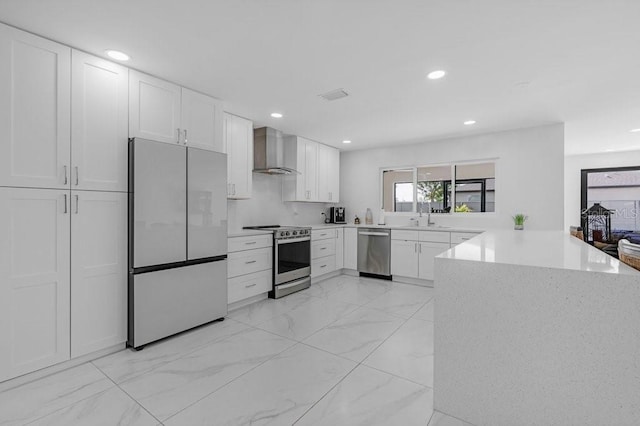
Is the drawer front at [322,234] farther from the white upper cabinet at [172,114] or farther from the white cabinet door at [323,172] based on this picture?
the white upper cabinet at [172,114]

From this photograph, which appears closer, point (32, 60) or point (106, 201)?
point (32, 60)

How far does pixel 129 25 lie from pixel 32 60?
76 cm

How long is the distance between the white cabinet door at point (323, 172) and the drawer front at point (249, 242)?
1771 millimetres

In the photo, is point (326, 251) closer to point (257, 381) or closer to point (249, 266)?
point (249, 266)

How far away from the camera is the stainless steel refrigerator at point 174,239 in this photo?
2490 millimetres

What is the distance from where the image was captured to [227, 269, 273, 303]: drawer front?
11.2 feet

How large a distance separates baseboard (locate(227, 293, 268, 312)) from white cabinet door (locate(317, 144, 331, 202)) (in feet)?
7.12

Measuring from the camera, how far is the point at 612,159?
20.5 ft

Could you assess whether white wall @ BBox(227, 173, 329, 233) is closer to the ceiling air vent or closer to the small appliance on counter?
the small appliance on counter

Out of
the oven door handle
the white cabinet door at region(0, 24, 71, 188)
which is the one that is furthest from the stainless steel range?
the white cabinet door at region(0, 24, 71, 188)

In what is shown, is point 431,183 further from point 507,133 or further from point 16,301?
point 16,301

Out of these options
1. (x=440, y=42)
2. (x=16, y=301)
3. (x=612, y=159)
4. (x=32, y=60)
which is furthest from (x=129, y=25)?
(x=612, y=159)

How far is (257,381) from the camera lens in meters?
2.04

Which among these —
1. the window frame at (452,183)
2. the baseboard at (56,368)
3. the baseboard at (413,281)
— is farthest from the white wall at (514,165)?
the baseboard at (56,368)
